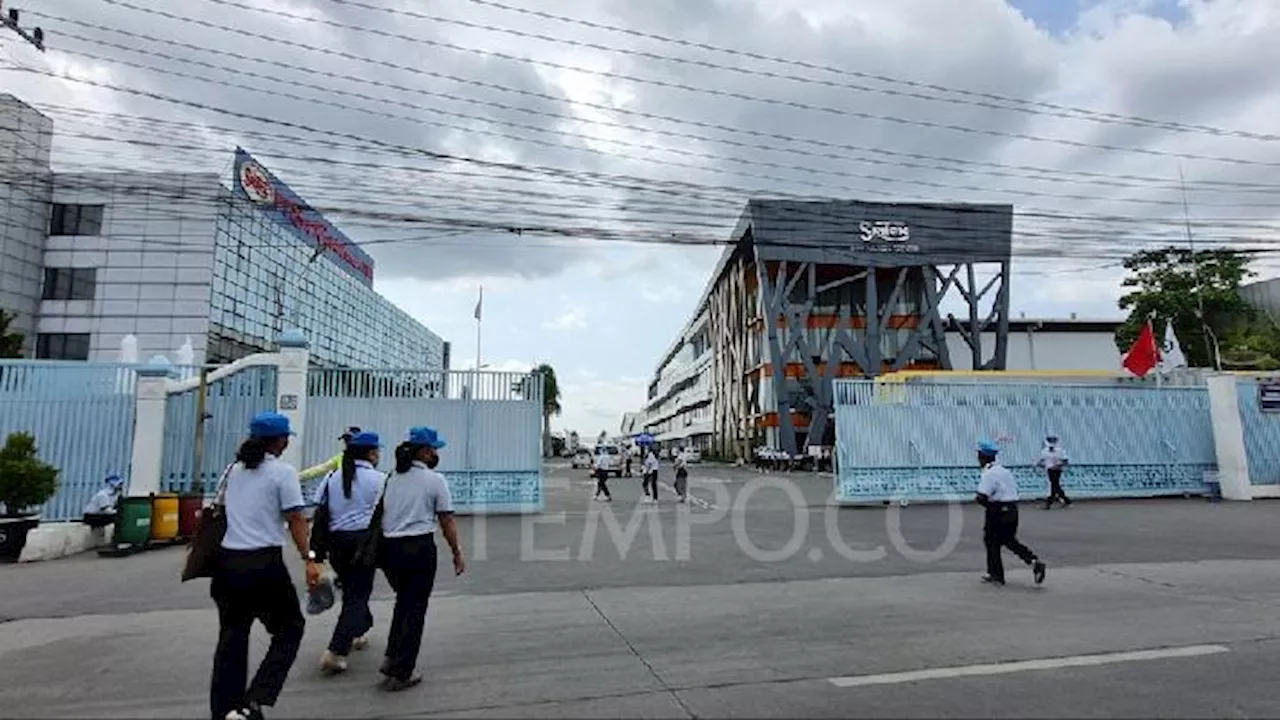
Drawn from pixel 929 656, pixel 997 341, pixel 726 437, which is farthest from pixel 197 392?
pixel 726 437

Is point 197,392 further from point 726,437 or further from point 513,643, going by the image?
point 726,437

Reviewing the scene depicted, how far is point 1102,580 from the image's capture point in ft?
30.3

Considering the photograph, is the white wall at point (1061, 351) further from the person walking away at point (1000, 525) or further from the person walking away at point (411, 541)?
the person walking away at point (411, 541)

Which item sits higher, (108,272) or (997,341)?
(108,272)

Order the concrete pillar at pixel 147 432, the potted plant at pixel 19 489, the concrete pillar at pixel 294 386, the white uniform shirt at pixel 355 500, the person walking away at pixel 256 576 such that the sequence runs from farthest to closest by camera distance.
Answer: the concrete pillar at pixel 294 386 → the concrete pillar at pixel 147 432 → the potted plant at pixel 19 489 → the white uniform shirt at pixel 355 500 → the person walking away at pixel 256 576

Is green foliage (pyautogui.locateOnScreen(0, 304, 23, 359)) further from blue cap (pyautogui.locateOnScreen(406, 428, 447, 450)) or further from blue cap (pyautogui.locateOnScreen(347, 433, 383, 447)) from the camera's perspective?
blue cap (pyautogui.locateOnScreen(406, 428, 447, 450))

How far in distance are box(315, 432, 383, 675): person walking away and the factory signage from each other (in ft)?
76.0

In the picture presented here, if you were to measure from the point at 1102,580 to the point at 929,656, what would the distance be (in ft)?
14.9

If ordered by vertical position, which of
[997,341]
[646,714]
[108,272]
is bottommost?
[646,714]

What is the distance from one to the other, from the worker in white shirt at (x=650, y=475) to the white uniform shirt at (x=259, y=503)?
17014 millimetres

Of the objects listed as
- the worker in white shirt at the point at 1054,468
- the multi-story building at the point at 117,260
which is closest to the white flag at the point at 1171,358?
the worker in white shirt at the point at 1054,468

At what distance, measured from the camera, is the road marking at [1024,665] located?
5.39 m

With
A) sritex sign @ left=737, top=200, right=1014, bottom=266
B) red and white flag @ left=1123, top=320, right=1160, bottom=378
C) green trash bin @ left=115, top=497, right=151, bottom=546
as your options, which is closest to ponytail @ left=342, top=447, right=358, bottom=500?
green trash bin @ left=115, top=497, right=151, bottom=546

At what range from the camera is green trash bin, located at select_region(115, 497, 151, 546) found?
12320mm
